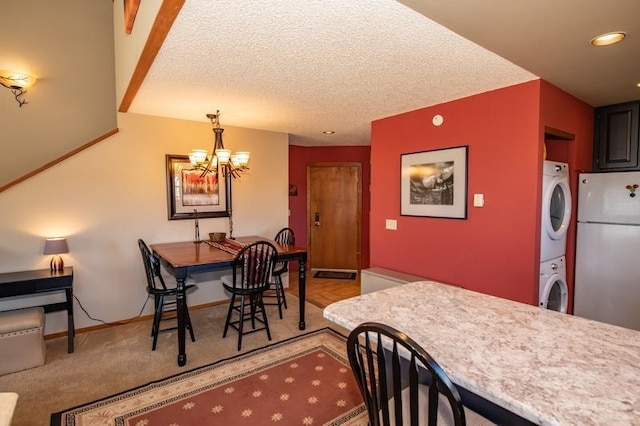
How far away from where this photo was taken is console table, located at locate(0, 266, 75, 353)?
2.71 meters

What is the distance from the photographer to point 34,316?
8.89ft

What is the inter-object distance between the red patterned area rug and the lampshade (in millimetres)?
1495

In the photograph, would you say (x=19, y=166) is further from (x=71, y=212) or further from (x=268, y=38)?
(x=268, y=38)

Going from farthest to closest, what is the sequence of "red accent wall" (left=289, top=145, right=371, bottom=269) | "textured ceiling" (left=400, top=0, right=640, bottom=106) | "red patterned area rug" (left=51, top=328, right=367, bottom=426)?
"red accent wall" (left=289, top=145, right=371, bottom=269) → "red patterned area rug" (left=51, top=328, right=367, bottom=426) → "textured ceiling" (left=400, top=0, right=640, bottom=106)

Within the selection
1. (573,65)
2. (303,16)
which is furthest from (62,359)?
(573,65)

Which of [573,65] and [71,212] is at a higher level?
[573,65]

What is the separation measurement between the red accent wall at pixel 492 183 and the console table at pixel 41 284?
3.23 m

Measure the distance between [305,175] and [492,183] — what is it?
3648mm

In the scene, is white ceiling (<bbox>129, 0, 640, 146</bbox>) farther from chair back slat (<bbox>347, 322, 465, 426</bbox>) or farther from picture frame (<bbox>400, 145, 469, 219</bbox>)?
chair back slat (<bbox>347, 322, 465, 426</bbox>)

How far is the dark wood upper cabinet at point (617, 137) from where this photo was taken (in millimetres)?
3195

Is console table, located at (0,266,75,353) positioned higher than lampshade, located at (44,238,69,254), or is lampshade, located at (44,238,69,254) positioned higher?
lampshade, located at (44,238,69,254)

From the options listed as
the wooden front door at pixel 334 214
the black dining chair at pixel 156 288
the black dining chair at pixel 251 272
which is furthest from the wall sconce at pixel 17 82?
the wooden front door at pixel 334 214

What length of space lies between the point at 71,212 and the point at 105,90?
1.35 metres

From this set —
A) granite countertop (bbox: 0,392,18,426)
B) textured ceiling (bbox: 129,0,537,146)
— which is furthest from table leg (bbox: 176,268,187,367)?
textured ceiling (bbox: 129,0,537,146)
